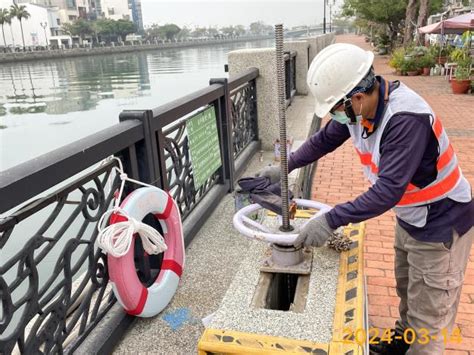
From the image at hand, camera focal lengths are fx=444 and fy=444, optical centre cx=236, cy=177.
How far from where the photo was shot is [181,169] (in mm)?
3508

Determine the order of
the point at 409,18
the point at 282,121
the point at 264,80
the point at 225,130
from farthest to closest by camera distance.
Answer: the point at 409,18
the point at 264,80
the point at 225,130
the point at 282,121

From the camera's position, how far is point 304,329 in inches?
66.7

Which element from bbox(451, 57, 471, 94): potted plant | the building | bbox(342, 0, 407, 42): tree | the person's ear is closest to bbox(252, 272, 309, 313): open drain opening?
the person's ear

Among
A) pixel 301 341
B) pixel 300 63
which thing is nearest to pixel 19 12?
pixel 300 63

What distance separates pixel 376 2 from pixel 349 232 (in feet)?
103

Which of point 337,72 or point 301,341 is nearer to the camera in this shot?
point 301,341

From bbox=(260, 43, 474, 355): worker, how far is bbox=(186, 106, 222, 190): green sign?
1.73 meters

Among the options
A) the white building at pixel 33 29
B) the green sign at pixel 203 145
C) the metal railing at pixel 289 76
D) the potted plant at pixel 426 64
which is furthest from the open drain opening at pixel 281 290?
the white building at pixel 33 29

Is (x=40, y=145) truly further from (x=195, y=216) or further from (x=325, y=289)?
(x=325, y=289)

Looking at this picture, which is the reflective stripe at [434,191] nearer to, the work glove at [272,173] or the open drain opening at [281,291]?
the open drain opening at [281,291]

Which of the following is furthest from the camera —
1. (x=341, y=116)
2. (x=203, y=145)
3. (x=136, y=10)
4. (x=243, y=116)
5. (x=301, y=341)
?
(x=136, y=10)

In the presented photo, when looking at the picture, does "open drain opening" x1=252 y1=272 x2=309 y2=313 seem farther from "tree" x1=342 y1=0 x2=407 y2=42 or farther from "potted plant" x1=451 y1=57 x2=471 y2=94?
"tree" x1=342 y1=0 x2=407 y2=42

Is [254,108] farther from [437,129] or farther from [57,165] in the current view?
[57,165]

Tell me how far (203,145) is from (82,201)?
181cm
